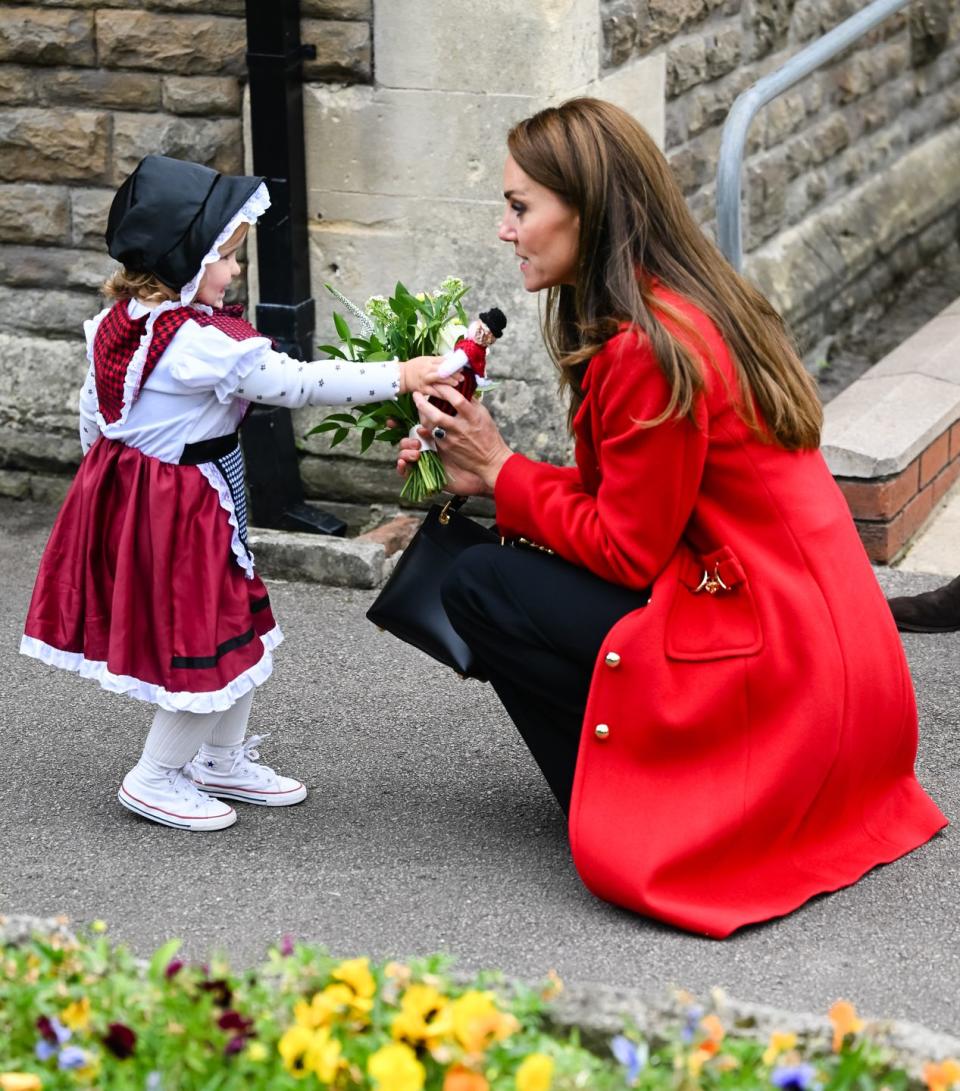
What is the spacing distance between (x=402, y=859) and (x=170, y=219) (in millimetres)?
1318

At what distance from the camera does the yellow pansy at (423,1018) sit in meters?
2.25

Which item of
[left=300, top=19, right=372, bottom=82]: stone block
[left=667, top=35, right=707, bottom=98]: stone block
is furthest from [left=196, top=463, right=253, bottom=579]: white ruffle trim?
[left=667, top=35, right=707, bottom=98]: stone block

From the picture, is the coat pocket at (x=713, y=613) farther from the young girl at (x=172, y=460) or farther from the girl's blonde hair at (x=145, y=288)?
the girl's blonde hair at (x=145, y=288)

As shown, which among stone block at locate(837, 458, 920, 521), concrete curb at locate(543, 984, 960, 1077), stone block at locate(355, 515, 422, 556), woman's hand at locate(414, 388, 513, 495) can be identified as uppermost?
woman's hand at locate(414, 388, 513, 495)

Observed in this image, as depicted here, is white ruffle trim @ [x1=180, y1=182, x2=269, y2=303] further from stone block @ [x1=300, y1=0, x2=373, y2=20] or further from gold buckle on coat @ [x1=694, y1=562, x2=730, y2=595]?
stone block @ [x1=300, y1=0, x2=373, y2=20]

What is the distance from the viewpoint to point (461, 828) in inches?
147

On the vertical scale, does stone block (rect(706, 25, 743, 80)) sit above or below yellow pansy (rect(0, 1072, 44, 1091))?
above

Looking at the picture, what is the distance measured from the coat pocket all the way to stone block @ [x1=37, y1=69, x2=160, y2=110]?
284cm

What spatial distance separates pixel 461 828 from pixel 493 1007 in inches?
55.5

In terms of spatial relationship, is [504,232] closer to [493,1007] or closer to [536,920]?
[536,920]

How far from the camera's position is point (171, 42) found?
207 inches

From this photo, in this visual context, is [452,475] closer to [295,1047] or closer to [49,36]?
[295,1047]

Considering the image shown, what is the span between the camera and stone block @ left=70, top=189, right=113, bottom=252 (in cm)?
549

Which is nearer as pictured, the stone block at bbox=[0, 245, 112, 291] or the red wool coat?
the red wool coat
